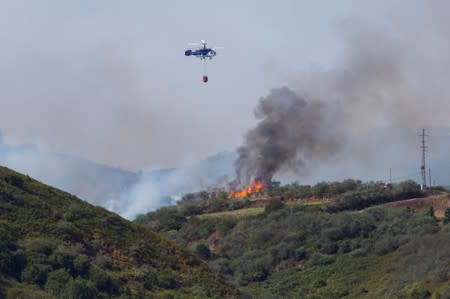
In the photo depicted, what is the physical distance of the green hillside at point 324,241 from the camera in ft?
363

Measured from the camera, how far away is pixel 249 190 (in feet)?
568

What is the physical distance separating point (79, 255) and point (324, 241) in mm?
64153

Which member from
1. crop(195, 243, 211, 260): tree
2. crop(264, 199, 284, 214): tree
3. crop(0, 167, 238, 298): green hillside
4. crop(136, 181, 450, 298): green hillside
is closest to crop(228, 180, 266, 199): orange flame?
crop(136, 181, 450, 298): green hillside

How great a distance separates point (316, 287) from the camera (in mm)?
114188

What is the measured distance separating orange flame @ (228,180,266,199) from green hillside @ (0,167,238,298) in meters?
87.2

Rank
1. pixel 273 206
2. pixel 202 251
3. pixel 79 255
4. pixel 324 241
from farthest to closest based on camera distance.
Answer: pixel 273 206, pixel 202 251, pixel 324 241, pixel 79 255

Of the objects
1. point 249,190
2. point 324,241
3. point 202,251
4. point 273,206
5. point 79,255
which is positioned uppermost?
point 249,190

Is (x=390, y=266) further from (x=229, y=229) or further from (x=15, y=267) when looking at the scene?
(x=15, y=267)

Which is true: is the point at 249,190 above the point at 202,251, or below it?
above

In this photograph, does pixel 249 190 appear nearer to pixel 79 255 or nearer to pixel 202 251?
pixel 202 251

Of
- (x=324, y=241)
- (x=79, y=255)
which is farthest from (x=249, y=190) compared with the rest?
(x=79, y=255)

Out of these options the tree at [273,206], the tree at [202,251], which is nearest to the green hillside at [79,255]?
the tree at [202,251]

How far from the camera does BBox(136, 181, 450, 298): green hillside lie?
110688 mm

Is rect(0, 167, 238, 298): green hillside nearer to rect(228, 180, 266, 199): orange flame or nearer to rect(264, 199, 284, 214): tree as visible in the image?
rect(264, 199, 284, 214): tree
